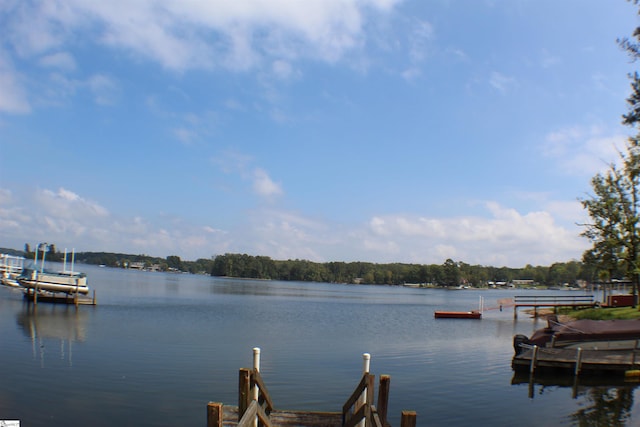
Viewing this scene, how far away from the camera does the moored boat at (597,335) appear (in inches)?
1021

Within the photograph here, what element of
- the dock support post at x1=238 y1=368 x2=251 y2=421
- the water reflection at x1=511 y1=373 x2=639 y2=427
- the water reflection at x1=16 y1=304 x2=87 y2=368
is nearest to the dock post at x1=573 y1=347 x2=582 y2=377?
the water reflection at x1=511 y1=373 x2=639 y2=427

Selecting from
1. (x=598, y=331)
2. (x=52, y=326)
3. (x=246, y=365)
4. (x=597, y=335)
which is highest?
(x=598, y=331)

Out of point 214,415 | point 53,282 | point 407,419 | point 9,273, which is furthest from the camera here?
point 9,273

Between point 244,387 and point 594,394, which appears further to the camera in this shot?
point 594,394

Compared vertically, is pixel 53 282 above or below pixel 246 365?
above

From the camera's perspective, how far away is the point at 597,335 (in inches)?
1038

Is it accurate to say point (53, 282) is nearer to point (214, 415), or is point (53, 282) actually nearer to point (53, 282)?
point (53, 282)

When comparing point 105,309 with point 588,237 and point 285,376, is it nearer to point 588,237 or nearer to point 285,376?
point 285,376

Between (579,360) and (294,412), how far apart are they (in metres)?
17.9

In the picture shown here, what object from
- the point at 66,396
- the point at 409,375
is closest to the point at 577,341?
the point at 409,375

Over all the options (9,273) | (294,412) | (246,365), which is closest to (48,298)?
(246,365)

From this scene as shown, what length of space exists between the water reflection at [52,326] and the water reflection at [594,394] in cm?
2332

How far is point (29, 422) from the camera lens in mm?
15773

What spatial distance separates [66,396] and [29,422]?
3130 millimetres
